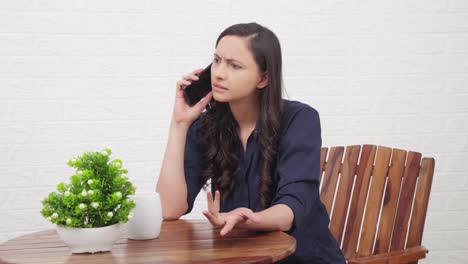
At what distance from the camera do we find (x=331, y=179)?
2.99 metres

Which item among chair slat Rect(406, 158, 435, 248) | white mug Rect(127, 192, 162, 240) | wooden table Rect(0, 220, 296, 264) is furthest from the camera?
chair slat Rect(406, 158, 435, 248)

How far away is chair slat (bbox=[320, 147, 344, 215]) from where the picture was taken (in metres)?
2.98

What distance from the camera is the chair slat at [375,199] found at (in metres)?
2.93

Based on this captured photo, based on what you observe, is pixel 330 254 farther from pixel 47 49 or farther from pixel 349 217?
pixel 47 49

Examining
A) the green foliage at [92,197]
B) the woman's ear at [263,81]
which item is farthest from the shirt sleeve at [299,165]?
the green foliage at [92,197]

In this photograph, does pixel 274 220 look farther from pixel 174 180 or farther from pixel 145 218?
pixel 174 180

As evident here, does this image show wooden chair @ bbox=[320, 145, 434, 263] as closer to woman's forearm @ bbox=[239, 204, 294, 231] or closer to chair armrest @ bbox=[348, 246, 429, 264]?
chair armrest @ bbox=[348, 246, 429, 264]

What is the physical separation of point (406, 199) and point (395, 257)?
0.32 m

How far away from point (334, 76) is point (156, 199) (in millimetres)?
1941

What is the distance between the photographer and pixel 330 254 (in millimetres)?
2449

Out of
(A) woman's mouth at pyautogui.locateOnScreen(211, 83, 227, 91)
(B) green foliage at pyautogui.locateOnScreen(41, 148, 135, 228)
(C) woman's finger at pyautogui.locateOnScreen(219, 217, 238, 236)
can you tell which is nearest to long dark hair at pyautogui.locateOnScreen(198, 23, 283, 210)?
(A) woman's mouth at pyautogui.locateOnScreen(211, 83, 227, 91)

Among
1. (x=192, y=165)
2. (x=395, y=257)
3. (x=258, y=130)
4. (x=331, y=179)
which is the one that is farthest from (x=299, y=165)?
(x=331, y=179)

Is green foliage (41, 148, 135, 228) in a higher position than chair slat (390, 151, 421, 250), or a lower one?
higher

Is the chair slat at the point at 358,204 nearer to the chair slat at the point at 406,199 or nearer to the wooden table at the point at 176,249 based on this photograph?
the chair slat at the point at 406,199
